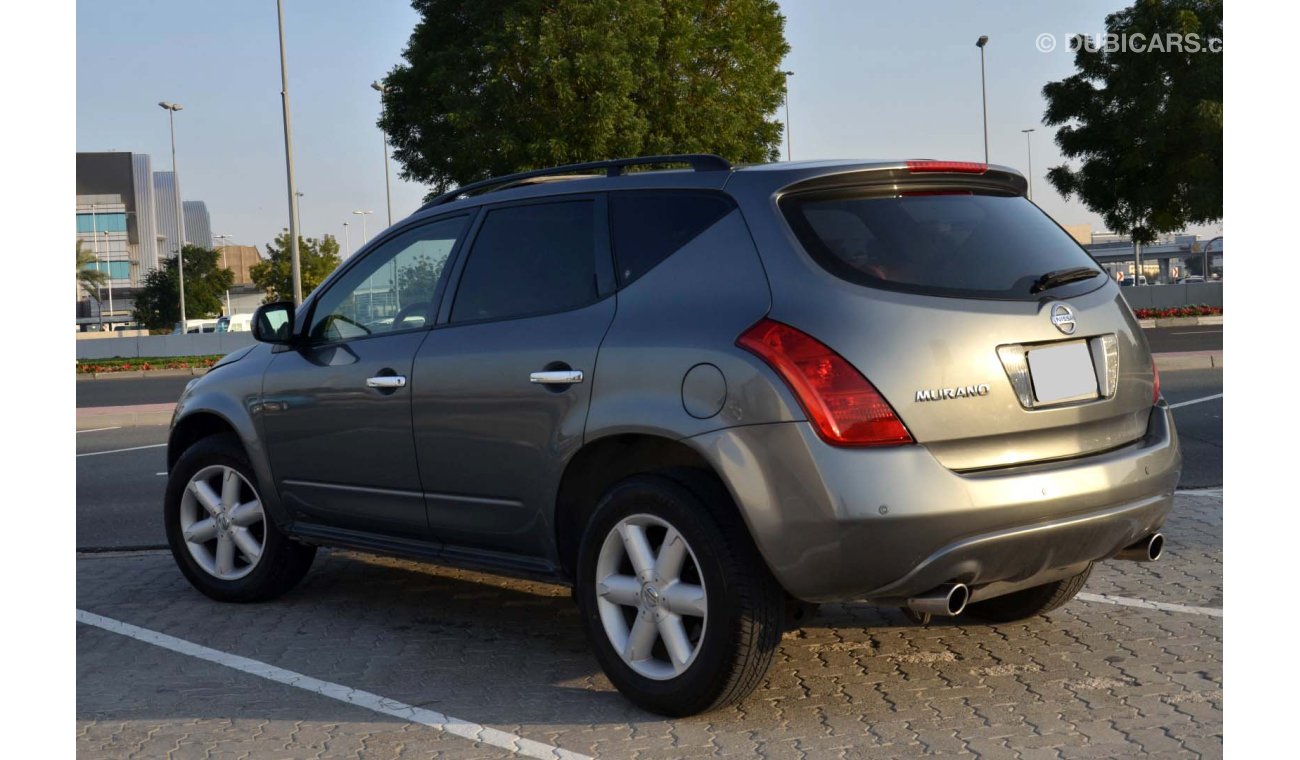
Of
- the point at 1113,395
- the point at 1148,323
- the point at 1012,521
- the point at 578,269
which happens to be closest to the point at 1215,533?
the point at 1113,395

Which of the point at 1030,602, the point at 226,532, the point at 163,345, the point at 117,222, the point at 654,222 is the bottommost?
the point at 1030,602

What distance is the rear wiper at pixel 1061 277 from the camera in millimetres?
4324

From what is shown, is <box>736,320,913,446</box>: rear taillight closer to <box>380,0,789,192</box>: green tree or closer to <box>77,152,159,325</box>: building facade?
<box>380,0,789,192</box>: green tree

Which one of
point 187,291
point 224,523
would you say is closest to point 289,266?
point 187,291

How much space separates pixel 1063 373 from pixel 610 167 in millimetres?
1759

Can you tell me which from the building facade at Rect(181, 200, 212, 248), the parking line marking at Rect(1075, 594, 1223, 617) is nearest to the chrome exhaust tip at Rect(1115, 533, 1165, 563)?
the parking line marking at Rect(1075, 594, 1223, 617)

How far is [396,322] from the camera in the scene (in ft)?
18.0

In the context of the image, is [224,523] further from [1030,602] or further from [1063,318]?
[1063,318]

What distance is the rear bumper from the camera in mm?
3879

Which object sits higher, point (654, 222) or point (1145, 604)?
point (654, 222)

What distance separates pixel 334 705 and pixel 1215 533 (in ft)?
15.1

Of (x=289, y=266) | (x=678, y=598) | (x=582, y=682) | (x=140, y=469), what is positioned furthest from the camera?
(x=289, y=266)

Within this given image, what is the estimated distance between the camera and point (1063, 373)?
425 centimetres
